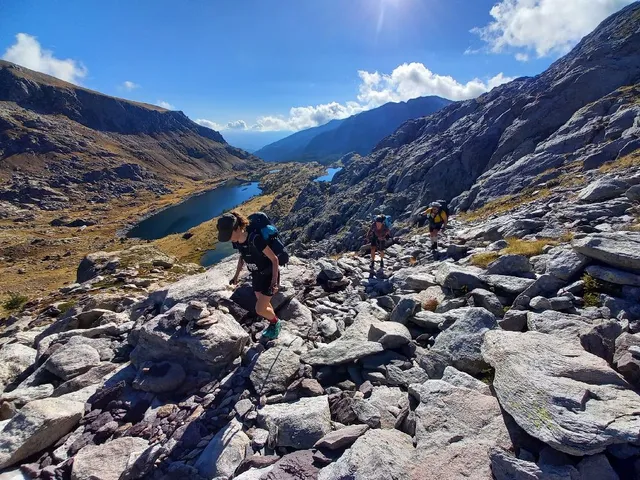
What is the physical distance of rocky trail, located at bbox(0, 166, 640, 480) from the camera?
4461mm

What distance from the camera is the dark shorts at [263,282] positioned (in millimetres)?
8781

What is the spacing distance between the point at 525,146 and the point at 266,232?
211 feet

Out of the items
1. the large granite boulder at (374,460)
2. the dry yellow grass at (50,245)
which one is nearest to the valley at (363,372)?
the large granite boulder at (374,460)

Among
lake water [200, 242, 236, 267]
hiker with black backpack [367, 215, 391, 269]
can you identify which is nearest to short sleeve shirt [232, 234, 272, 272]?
hiker with black backpack [367, 215, 391, 269]

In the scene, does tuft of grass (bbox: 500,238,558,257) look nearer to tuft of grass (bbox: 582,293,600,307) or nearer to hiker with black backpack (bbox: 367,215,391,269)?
tuft of grass (bbox: 582,293,600,307)

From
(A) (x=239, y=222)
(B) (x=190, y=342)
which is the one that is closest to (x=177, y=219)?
(B) (x=190, y=342)

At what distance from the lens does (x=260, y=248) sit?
830 cm

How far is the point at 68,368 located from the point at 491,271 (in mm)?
12775

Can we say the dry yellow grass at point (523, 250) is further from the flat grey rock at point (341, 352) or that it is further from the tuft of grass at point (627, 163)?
the tuft of grass at point (627, 163)

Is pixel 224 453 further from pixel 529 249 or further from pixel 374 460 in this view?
pixel 529 249

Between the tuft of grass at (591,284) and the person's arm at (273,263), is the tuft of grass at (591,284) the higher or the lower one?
the lower one

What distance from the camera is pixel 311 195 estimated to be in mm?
121562

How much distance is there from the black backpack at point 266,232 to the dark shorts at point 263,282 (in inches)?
23.5

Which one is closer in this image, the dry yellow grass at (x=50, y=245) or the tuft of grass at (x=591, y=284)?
the tuft of grass at (x=591, y=284)
